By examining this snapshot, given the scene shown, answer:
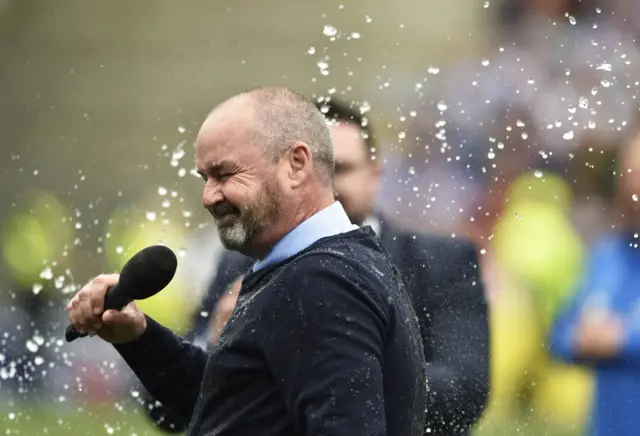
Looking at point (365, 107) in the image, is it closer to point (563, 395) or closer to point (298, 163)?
point (563, 395)

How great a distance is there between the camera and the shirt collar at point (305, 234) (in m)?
1.33

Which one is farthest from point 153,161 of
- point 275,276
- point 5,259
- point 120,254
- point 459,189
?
point 275,276

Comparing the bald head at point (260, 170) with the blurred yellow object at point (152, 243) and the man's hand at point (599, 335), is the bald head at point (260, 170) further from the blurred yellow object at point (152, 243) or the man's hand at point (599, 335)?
the blurred yellow object at point (152, 243)

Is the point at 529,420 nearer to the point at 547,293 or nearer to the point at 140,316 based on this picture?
the point at 547,293

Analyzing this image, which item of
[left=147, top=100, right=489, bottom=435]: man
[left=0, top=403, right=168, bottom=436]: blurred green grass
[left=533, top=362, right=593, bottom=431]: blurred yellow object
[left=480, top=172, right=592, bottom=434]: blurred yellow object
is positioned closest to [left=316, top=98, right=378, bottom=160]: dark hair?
[left=147, top=100, right=489, bottom=435]: man

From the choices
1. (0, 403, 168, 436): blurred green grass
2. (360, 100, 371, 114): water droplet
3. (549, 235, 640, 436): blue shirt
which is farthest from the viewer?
(0, 403, 168, 436): blurred green grass

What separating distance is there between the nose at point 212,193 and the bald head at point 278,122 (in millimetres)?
69

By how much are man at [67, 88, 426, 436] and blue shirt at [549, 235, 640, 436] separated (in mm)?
1060

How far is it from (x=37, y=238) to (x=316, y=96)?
2.57ft

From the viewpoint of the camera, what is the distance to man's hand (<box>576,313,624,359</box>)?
234 cm

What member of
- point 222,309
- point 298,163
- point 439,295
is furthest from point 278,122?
point 222,309

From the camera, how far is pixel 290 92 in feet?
4.61

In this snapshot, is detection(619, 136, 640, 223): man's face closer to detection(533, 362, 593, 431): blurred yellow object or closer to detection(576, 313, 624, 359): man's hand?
detection(576, 313, 624, 359): man's hand

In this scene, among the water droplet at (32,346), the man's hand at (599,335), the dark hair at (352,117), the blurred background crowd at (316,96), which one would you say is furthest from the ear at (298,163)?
the water droplet at (32,346)
